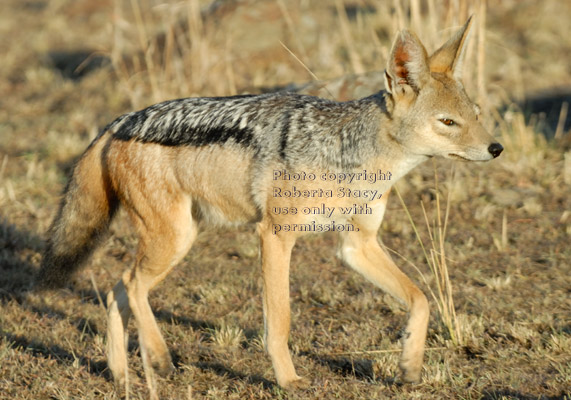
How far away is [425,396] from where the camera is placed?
4.27 metres

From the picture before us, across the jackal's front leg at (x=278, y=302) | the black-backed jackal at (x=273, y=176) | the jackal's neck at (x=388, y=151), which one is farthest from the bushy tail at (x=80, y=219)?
the jackal's neck at (x=388, y=151)

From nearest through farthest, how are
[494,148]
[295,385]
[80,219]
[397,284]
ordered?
[494,148], [295,385], [397,284], [80,219]

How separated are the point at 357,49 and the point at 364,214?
739 cm

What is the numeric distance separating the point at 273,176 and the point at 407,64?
108cm

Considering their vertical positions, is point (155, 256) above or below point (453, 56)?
below

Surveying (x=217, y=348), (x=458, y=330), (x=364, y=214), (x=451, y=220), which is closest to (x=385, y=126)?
(x=364, y=214)

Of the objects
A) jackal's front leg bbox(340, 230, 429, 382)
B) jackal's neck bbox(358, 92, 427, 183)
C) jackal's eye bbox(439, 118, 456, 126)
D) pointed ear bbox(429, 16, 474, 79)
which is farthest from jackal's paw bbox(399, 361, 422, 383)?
pointed ear bbox(429, 16, 474, 79)

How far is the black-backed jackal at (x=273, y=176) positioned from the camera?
4.28 m

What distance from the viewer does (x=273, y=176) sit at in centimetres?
451

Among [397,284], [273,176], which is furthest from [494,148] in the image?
[273,176]

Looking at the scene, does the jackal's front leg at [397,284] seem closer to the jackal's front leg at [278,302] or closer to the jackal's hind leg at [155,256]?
the jackal's front leg at [278,302]

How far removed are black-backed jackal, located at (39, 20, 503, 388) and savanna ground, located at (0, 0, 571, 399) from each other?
300 millimetres

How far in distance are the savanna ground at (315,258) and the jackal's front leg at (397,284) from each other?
0.39ft

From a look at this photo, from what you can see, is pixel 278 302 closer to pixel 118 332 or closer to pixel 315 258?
pixel 118 332
